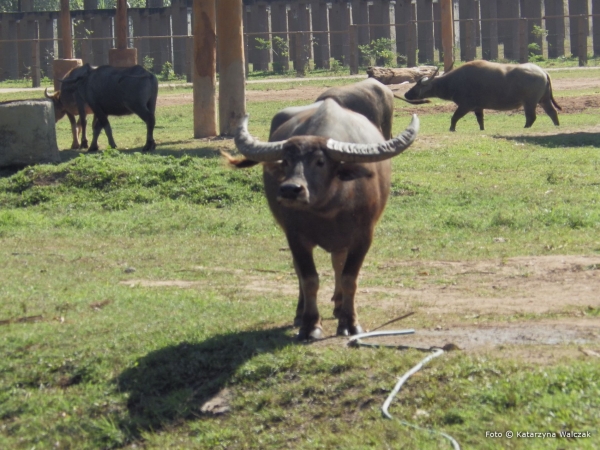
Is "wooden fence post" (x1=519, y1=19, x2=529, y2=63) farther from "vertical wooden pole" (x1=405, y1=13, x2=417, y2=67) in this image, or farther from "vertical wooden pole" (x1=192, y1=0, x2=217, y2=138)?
"vertical wooden pole" (x1=192, y1=0, x2=217, y2=138)

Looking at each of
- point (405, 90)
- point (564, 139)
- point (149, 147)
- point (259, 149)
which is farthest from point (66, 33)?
point (259, 149)

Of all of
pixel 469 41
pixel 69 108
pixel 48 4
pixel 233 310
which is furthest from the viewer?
pixel 48 4

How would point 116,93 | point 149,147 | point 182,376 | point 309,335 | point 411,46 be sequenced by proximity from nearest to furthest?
point 182,376
point 309,335
point 149,147
point 116,93
point 411,46

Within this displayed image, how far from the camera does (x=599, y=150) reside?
1458 cm

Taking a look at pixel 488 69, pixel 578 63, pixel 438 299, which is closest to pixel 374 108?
pixel 438 299

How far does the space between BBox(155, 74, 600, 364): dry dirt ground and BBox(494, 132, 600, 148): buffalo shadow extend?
7.19 meters

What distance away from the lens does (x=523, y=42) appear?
34.5 m

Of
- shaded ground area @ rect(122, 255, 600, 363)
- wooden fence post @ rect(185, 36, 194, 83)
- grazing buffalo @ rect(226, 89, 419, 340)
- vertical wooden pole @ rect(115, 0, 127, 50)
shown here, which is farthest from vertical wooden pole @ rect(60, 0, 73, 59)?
grazing buffalo @ rect(226, 89, 419, 340)

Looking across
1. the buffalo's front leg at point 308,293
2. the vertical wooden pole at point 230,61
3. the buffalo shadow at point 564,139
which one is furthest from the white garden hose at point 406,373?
the vertical wooden pole at point 230,61

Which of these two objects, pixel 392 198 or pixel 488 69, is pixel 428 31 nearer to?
pixel 488 69

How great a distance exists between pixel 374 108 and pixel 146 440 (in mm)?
3689

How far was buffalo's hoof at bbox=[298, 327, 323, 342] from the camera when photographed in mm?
6414

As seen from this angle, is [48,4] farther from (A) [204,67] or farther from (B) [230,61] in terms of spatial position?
(B) [230,61]

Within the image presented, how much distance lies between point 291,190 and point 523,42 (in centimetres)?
3061
